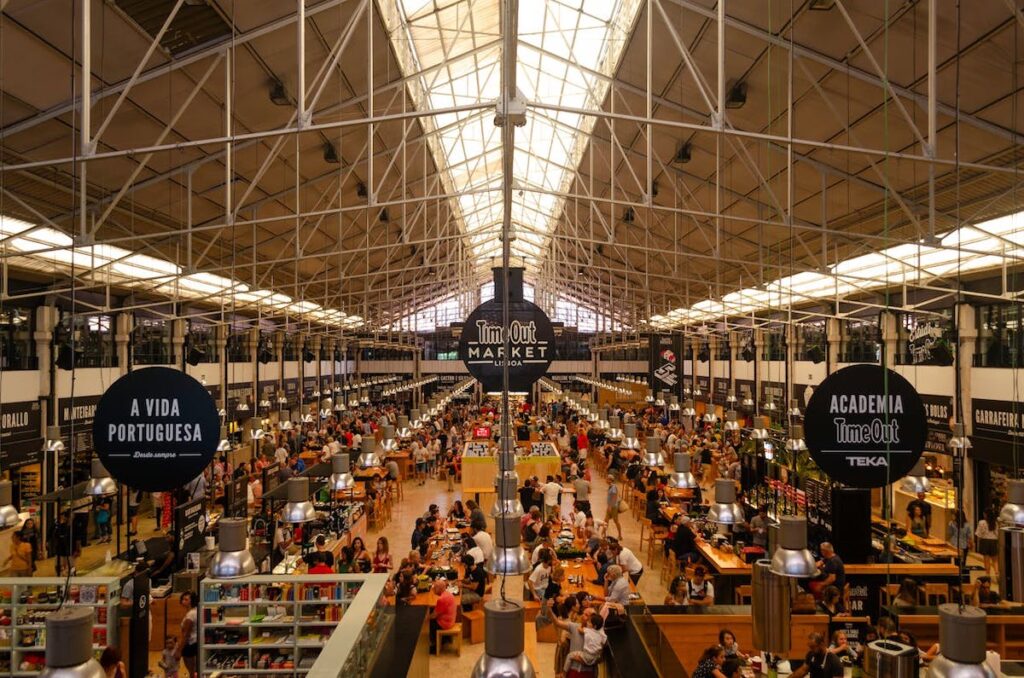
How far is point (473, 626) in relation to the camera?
9.32 metres

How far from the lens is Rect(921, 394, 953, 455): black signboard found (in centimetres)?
1493

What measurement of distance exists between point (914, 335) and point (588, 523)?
744cm

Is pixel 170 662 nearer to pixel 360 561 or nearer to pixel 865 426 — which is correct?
pixel 360 561

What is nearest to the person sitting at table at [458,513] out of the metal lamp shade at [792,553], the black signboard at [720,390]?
the metal lamp shade at [792,553]

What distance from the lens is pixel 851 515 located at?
10.5m

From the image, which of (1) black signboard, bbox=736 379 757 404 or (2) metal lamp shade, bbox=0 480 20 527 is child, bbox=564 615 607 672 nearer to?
(2) metal lamp shade, bbox=0 480 20 527

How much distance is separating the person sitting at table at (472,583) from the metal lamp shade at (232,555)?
3921 millimetres

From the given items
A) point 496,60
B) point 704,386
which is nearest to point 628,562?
point 496,60

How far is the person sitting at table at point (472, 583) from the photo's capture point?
30.9 ft

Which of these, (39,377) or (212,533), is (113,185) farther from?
(39,377)

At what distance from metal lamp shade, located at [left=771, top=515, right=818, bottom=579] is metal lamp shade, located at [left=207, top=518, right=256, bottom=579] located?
4053 mm

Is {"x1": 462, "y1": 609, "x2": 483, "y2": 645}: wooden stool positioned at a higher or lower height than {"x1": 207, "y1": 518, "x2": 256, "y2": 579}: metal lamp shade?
lower

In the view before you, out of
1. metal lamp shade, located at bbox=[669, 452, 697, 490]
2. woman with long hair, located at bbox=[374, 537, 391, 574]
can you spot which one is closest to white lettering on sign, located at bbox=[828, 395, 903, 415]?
metal lamp shade, located at bbox=[669, 452, 697, 490]

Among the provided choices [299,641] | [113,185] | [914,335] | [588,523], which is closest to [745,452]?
[914,335]
